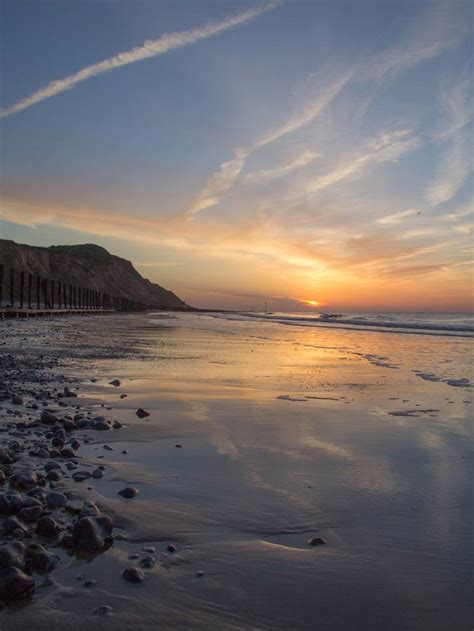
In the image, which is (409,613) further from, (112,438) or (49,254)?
(49,254)

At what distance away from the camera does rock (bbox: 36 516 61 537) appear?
274cm

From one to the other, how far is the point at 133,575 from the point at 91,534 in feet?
1.50

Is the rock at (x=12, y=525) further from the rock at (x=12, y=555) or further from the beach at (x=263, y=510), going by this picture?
the rock at (x=12, y=555)

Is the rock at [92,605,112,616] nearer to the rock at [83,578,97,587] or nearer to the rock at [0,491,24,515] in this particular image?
the rock at [83,578,97,587]

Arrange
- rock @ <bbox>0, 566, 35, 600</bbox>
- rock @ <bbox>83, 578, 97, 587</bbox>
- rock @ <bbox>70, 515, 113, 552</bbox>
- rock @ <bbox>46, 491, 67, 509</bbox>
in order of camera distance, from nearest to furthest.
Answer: rock @ <bbox>0, 566, 35, 600</bbox> → rock @ <bbox>83, 578, 97, 587</bbox> → rock @ <bbox>70, 515, 113, 552</bbox> → rock @ <bbox>46, 491, 67, 509</bbox>

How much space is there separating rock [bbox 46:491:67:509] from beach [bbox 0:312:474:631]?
8 cm

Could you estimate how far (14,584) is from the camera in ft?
7.21

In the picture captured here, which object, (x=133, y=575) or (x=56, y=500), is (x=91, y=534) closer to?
(x=133, y=575)

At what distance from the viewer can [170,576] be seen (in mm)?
2389

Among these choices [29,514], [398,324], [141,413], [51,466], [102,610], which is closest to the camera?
[102,610]

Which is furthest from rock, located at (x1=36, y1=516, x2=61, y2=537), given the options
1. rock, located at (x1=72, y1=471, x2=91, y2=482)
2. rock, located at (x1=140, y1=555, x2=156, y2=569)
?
rock, located at (x1=72, y1=471, x2=91, y2=482)

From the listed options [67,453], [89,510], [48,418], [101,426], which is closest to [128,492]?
[89,510]

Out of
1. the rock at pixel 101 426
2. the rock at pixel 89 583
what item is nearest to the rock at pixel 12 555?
the rock at pixel 89 583

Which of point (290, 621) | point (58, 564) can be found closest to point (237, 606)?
point (290, 621)
